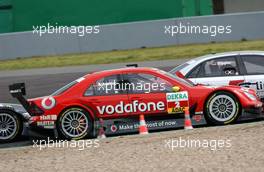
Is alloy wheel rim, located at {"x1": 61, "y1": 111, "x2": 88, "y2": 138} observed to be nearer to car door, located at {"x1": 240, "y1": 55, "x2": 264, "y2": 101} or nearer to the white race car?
the white race car

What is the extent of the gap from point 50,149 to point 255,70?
4.83 metres

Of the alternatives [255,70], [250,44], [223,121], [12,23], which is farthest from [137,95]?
[12,23]

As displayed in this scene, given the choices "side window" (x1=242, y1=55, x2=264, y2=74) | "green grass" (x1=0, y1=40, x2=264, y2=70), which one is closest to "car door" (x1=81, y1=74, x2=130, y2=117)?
"side window" (x1=242, y1=55, x2=264, y2=74)

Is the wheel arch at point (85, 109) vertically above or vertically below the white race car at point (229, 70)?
below

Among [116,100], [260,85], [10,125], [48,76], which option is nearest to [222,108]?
[260,85]

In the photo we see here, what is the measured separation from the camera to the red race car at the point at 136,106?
11.1 meters

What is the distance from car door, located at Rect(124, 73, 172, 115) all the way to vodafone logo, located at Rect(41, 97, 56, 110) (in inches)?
52.3

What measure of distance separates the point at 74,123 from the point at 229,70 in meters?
3.46

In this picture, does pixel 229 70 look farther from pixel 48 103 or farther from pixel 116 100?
pixel 48 103

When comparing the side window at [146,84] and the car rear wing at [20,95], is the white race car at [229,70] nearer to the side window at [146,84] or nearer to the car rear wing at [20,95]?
the side window at [146,84]

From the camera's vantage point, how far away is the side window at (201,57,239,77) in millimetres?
12664

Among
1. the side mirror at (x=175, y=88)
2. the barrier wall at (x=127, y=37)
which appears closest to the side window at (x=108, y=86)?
the side mirror at (x=175, y=88)

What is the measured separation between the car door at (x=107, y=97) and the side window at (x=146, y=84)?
0.16m

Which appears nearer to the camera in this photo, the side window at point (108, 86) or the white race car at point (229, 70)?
the side window at point (108, 86)
